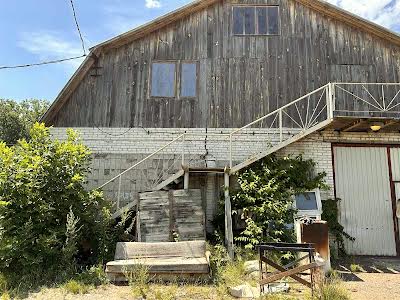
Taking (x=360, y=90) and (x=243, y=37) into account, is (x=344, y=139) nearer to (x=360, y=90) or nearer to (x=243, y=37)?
(x=360, y=90)

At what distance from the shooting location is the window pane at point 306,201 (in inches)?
377

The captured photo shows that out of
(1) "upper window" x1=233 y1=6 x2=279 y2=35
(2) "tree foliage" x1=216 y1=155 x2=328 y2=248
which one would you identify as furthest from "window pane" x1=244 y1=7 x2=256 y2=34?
(2) "tree foliage" x1=216 y1=155 x2=328 y2=248

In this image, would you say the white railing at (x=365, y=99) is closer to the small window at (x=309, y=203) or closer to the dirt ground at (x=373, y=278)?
the small window at (x=309, y=203)

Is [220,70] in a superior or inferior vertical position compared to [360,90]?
superior

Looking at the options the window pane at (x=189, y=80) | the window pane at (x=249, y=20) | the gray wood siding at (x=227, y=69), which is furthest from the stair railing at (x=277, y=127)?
the window pane at (x=249, y=20)

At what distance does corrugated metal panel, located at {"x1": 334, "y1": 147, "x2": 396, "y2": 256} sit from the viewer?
10.1 metres

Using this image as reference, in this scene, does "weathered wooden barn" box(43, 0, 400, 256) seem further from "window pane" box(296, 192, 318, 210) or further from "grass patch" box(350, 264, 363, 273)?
"grass patch" box(350, 264, 363, 273)

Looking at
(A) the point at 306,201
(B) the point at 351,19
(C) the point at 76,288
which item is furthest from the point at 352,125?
(C) the point at 76,288

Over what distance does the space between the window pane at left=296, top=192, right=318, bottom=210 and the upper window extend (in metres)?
5.20

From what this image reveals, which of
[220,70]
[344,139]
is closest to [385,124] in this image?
[344,139]

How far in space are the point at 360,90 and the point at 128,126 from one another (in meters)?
7.03

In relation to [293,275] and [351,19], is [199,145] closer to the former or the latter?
[293,275]

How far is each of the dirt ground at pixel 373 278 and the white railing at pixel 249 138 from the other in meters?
3.72

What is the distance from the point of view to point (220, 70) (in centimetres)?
1126
